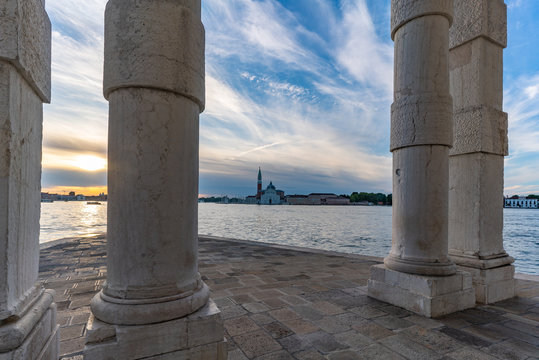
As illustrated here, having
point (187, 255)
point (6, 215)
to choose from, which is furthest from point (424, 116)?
point (6, 215)

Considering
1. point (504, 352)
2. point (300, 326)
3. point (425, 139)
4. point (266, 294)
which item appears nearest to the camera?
point (504, 352)

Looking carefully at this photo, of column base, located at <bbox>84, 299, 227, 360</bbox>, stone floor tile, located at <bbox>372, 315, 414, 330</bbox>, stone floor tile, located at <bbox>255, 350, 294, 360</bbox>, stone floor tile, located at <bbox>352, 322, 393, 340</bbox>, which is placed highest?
column base, located at <bbox>84, 299, 227, 360</bbox>

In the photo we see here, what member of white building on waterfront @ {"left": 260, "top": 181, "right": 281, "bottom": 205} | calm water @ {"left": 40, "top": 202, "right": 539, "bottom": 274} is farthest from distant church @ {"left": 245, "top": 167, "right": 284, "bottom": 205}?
calm water @ {"left": 40, "top": 202, "right": 539, "bottom": 274}

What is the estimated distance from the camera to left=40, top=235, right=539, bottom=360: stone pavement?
3051mm

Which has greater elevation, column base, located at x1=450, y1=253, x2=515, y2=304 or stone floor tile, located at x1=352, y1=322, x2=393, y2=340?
column base, located at x1=450, y1=253, x2=515, y2=304

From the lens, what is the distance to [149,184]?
229 centimetres

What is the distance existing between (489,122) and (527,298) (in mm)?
3070

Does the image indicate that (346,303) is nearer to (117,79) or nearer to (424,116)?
(424,116)

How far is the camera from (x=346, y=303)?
4.46 meters

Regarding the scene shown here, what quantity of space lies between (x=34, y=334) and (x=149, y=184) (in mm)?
1265

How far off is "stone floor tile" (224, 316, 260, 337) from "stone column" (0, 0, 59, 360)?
1745 millimetres

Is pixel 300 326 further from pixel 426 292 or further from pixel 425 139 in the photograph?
pixel 425 139

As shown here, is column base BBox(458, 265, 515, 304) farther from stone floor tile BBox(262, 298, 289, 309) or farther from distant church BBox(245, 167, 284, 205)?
distant church BBox(245, 167, 284, 205)

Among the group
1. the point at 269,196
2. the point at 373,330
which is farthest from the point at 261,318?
the point at 269,196
